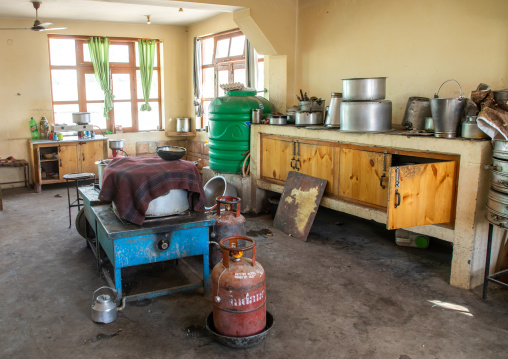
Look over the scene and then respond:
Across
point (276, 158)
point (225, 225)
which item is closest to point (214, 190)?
point (276, 158)

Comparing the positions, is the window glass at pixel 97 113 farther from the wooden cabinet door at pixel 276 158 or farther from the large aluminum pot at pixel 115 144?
the wooden cabinet door at pixel 276 158

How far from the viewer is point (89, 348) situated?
10.2 ft

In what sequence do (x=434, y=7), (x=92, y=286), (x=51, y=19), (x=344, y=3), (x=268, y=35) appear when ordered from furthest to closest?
(x=51, y=19) → (x=268, y=35) → (x=344, y=3) → (x=434, y=7) → (x=92, y=286)

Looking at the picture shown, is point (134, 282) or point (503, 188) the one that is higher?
point (503, 188)

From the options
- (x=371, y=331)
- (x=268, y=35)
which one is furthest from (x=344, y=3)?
(x=371, y=331)

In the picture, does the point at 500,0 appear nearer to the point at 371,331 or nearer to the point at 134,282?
the point at 371,331

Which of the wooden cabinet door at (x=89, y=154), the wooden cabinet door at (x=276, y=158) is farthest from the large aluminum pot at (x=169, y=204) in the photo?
the wooden cabinet door at (x=89, y=154)

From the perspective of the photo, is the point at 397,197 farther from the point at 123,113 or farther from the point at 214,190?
the point at 123,113

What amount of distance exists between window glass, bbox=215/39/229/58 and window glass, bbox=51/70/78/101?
9.70 feet

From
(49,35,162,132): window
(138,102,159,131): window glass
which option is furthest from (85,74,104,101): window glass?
(138,102,159,131): window glass

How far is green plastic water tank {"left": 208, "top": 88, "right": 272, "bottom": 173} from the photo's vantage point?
657 cm

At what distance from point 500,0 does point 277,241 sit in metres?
3.35

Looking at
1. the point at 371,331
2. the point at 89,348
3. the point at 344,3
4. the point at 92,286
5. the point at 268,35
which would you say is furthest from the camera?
the point at 268,35

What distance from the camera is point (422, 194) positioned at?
3.97m
